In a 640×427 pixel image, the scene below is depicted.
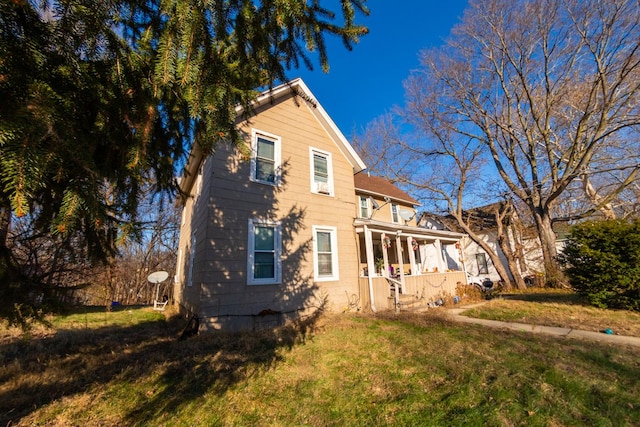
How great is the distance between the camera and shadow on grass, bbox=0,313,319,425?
3.43m

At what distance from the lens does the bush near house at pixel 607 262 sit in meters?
7.34

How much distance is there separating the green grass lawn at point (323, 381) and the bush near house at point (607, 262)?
4.03 metres

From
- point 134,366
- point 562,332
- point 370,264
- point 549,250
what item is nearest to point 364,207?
point 370,264

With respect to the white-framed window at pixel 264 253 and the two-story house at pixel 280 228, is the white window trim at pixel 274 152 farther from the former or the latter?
the white-framed window at pixel 264 253

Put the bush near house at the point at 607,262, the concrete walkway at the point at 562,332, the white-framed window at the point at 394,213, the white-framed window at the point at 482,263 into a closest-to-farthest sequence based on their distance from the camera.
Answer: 1. the concrete walkway at the point at 562,332
2. the bush near house at the point at 607,262
3. the white-framed window at the point at 394,213
4. the white-framed window at the point at 482,263

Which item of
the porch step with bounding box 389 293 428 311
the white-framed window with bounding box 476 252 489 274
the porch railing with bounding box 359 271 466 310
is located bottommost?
the porch step with bounding box 389 293 428 311

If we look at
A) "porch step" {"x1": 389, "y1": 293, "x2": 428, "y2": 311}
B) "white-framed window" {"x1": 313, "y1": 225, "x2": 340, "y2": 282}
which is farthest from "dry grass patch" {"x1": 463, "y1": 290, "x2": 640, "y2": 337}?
"white-framed window" {"x1": 313, "y1": 225, "x2": 340, "y2": 282}

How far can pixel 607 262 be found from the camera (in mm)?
7625

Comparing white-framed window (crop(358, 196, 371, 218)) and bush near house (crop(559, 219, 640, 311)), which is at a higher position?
white-framed window (crop(358, 196, 371, 218))

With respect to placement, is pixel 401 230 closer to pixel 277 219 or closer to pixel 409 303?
pixel 409 303

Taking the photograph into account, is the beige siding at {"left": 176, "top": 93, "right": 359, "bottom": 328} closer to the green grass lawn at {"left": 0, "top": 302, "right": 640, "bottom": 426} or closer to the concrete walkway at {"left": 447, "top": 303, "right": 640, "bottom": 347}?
the green grass lawn at {"left": 0, "top": 302, "right": 640, "bottom": 426}

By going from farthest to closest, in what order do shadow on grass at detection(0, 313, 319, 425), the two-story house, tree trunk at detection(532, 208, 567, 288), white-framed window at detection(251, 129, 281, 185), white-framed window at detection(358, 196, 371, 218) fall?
tree trunk at detection(532, 208, 567, 288) → white-framed window at detection(358, 196, 371, 218) → white-framed window at detection(251, 129, 281, 185) → the two-story house → shadow on grass at detection(0, 313, 319, 425)

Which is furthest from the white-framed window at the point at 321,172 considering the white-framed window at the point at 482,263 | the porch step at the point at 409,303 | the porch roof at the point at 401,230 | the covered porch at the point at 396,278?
the white-framed window at the point at 482,263

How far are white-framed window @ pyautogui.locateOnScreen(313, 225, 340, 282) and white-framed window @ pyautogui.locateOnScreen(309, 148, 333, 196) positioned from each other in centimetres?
145
